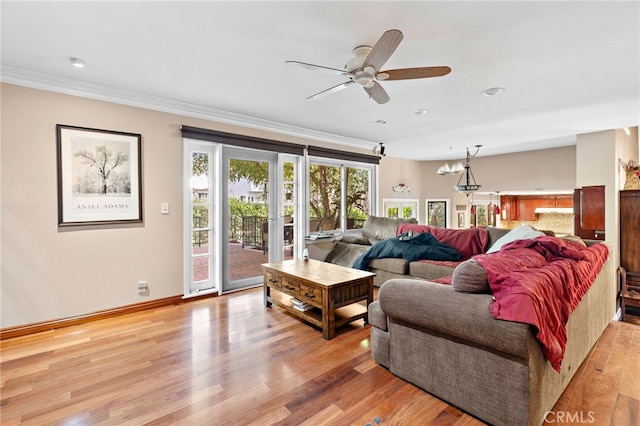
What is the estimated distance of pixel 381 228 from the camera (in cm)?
548

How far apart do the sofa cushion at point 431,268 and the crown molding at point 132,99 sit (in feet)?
8.99

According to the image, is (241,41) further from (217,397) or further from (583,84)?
(583,84)

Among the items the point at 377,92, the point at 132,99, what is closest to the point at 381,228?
the point at 377,92

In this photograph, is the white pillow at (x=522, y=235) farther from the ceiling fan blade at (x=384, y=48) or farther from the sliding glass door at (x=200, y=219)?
the sliding glass door at (x=200, y=219)

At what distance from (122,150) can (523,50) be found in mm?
4009

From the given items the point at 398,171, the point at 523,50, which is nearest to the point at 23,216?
the point at 523,50

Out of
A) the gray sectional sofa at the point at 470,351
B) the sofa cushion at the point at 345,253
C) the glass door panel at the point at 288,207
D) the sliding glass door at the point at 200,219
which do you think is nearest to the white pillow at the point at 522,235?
the gray sectional sofa at the point at 470,351

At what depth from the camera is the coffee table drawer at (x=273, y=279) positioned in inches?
134

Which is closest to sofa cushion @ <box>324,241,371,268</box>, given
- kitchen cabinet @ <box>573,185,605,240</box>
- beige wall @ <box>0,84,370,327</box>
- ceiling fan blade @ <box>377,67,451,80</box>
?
beige wall @ <box>0,84,370,327</box>

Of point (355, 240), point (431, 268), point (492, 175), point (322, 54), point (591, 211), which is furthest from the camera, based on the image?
point (492, 175)

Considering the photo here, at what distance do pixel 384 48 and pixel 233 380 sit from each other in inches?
96.6

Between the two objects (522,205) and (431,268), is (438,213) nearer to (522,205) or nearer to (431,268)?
(522,205)

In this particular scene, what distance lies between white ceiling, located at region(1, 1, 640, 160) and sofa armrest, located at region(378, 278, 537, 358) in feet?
5.71

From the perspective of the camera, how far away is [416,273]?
401cm
